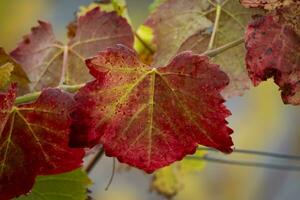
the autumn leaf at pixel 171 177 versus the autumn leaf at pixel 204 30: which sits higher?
the autumn leaf at pixel 204 30

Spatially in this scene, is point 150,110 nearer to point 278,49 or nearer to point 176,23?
point 278,49

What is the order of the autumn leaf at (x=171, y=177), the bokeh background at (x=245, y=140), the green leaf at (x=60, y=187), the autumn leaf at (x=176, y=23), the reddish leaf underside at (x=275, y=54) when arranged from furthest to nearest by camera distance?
the bokeh background at (x=245, y=140), the autumn leaf at (x=171, y=177), the autumn leaf at (x=176, y=23), the green leaf at (x=60, y=187), the reddish leaf underside at (x=275, y=54)

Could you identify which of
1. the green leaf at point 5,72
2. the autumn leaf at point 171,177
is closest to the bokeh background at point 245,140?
the autumn leaf at point 171,177

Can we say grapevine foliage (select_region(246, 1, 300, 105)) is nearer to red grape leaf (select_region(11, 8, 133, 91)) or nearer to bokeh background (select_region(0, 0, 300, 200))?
red grape leaf (select_region(11, 8, 133, 91))

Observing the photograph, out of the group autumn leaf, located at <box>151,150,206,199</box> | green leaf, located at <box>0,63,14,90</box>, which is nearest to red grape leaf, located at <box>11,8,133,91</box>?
green leaf, located at <box>0,63,14,90</box>

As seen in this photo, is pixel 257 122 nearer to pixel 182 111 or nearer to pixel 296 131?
pixel 296 131

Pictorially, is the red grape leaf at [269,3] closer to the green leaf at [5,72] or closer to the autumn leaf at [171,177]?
the green leaf at [5,72]

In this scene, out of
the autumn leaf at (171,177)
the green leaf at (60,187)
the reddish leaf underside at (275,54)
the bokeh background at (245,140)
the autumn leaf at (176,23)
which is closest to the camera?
the reddish leaf underside at (275,54)
